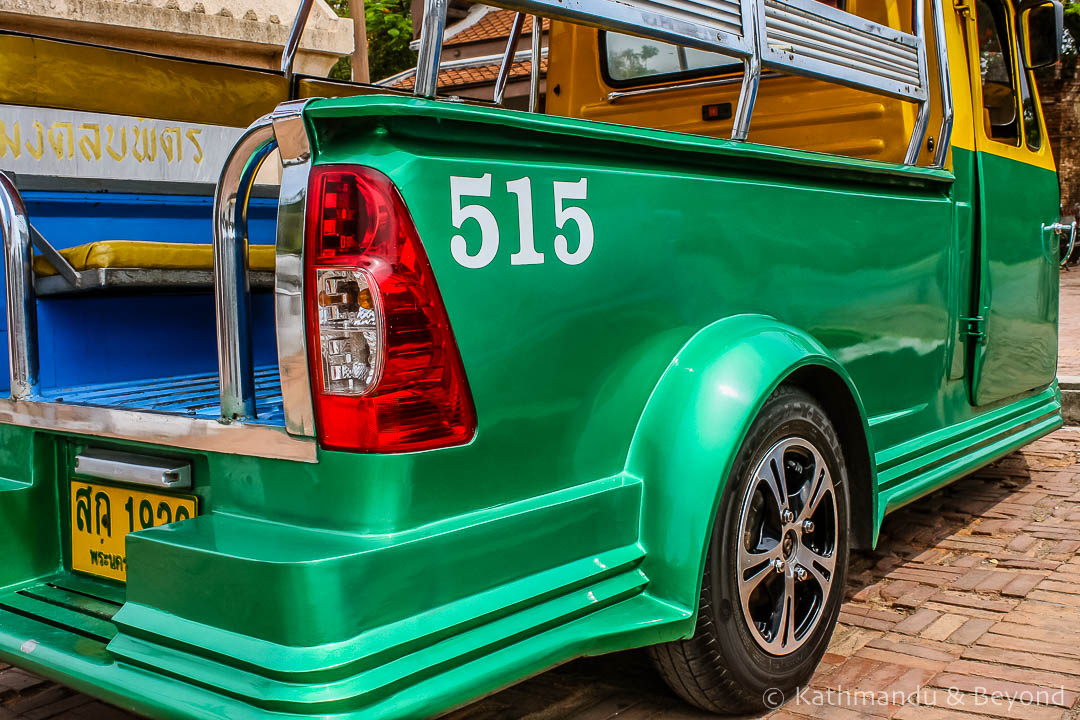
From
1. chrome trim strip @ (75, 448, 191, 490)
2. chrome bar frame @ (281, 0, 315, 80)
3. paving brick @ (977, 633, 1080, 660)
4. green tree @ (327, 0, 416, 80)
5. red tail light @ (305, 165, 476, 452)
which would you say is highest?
green tree @ (327, 0, 416, 80)

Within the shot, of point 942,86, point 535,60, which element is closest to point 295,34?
point 535,60

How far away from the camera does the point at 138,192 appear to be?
3082 millimetres

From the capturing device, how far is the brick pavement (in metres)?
2.63

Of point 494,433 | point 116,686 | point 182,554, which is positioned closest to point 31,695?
point 116,686

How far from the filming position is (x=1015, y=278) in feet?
13.5

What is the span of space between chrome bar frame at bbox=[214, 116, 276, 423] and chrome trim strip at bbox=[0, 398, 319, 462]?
5 centimetres

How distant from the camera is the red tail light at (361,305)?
176cm

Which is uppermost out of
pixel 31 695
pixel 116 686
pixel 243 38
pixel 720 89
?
pixel 243 38

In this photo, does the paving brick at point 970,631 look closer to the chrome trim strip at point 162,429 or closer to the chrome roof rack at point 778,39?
the chrome roof rack at point 778,39

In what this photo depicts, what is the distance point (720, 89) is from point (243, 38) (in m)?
4.40

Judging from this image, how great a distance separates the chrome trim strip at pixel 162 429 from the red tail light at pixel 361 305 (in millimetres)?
95

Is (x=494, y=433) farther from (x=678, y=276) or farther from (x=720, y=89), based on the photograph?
(x=720, y=89)

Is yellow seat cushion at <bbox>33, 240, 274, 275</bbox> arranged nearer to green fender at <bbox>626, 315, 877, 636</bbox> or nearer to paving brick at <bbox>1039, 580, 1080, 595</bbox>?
green fender at <bbox>626, 315, 877, 636</bbox>

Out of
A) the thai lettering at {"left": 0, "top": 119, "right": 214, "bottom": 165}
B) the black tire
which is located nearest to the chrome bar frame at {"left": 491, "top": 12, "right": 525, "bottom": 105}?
the thai lettering at {"left": 0, "top": 119, "right": 214, "bottom": 165}
